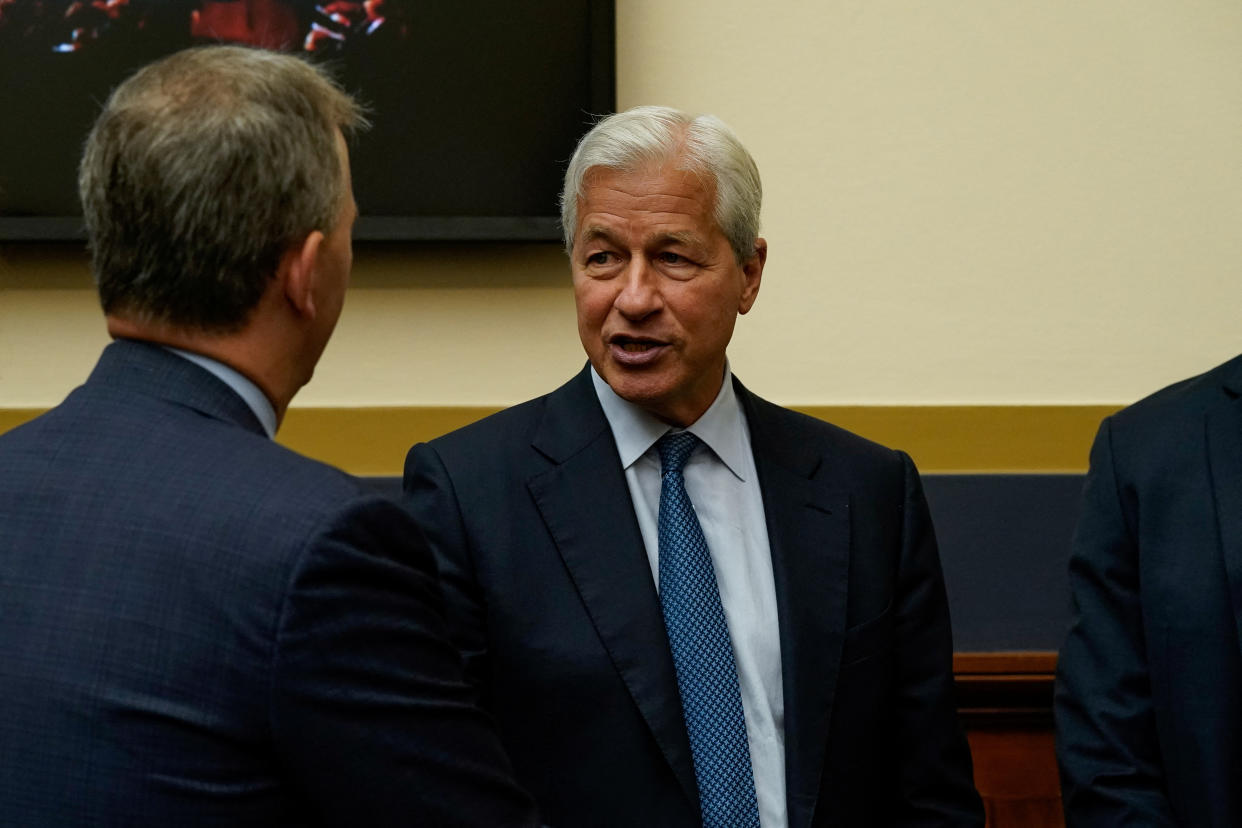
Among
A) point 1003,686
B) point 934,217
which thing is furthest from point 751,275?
point 1003,686

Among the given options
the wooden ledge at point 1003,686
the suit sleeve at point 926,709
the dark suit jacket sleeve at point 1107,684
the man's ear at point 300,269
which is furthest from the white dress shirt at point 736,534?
the wooden ledge at point 1003,686

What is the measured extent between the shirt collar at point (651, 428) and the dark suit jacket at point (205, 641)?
770 mm

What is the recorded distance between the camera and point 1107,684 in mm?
1825

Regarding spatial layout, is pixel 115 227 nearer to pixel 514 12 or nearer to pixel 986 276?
pixel 514 12

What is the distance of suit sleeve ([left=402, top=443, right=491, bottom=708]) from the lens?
1.77m

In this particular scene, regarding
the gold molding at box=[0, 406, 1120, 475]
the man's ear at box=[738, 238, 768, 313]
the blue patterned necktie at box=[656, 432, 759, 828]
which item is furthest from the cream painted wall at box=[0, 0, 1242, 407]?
the blue patterned necktie at box=[656, 432, 759, 828]

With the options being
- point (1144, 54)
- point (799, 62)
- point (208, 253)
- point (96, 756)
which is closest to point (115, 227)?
point (208, 253)

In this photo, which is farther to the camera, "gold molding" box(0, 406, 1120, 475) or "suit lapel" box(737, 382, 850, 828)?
"gold molding" box(0, 406, 1120, 475)

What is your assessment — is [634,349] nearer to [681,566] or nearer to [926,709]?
[681,566]

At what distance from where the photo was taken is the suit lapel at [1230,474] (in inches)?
69.2

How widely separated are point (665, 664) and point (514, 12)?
134cm

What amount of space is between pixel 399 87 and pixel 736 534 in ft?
3.77

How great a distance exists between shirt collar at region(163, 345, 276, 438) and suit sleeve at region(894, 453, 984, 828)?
1.05 meters

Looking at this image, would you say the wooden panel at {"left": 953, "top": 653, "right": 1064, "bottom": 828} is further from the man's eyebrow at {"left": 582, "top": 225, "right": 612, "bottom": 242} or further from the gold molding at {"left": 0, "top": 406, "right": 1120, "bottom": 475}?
the man's eyebrow at {"left": 582, "top": 225, "right": 612, "bottom": 242}
